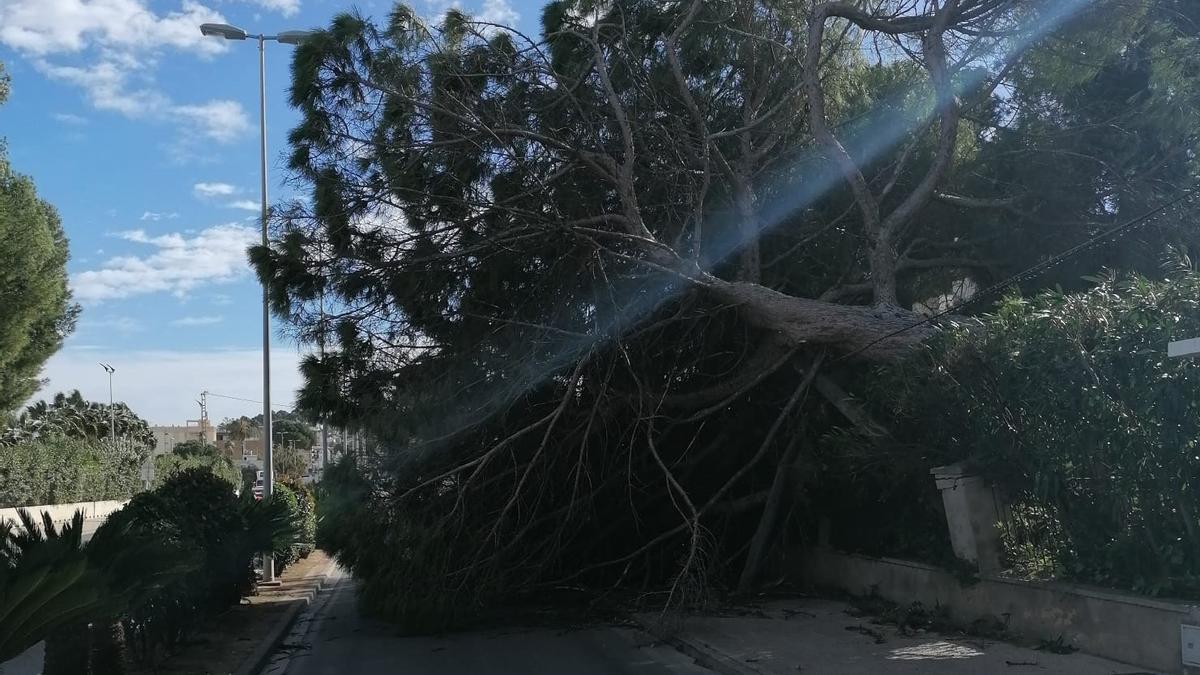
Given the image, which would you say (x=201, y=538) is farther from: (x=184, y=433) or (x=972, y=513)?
(x=184, y=433)

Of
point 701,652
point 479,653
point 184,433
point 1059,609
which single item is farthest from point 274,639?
point 184,433

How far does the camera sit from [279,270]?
13766mm

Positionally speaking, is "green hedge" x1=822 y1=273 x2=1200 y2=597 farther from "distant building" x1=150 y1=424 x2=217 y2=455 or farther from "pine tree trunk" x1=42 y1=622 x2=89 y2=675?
"distant building" x1=150 y1=424 x2=217 y2=455

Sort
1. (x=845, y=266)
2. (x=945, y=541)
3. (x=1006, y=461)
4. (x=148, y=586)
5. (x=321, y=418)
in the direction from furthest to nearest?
(x=845, y=266) → (x=321, y=418) → (x=945, y=541) → (x=1006, y=461) → (x=148, y=586)

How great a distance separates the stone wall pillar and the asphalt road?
3220 millimetres

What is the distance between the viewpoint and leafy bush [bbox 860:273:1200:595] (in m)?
7.66

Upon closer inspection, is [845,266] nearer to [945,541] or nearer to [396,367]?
[945,541]

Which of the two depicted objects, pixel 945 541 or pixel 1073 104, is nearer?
pixel 945 541

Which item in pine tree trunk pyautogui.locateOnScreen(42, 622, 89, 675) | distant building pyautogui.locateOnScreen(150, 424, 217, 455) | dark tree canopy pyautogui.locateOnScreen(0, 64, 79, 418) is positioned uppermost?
distant building pyautogui.locateOnScreen(150, 424, 217, 455)

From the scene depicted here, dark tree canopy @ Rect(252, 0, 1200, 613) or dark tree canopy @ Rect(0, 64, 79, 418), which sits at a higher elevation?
dark tree canopy @ Rect(0, 64, 79, 418)

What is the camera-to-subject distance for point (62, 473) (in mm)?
40094

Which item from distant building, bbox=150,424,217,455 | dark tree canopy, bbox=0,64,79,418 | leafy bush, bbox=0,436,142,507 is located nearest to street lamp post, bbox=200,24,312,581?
dark tree canopy, bbox=0,64,79,418

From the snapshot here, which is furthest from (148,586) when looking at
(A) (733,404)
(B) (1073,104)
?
(B) (1073,104)

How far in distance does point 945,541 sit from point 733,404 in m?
4.26
